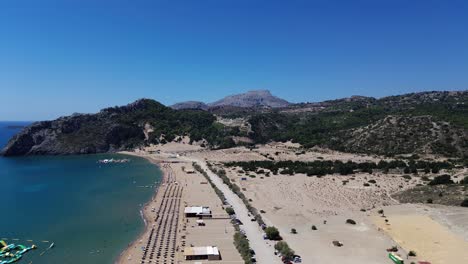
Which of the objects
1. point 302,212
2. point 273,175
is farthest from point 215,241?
point 273,175

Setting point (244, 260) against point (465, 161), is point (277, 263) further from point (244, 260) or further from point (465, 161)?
point (465, 161)

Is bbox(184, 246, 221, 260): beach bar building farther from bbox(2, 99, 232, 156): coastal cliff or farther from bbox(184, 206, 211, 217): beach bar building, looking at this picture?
bbox(2, 99, 232, 156): coastal cliff

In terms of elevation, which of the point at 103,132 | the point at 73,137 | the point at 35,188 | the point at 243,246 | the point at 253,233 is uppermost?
the point at 103,132

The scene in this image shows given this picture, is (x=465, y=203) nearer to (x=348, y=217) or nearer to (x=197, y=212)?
(x=348, y=217)

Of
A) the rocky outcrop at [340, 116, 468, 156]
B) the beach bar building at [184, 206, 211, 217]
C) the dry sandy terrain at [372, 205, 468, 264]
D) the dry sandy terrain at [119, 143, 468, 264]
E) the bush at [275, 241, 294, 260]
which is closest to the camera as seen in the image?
the bush at [275, 241, 294, 260]

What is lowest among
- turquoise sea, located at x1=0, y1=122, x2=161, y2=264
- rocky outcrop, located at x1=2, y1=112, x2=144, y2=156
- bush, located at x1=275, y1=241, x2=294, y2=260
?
turquoise sea, located at x1=0, y1=122, x2=161, y2=264

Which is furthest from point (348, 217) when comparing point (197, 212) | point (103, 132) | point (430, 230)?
point (103, 132)

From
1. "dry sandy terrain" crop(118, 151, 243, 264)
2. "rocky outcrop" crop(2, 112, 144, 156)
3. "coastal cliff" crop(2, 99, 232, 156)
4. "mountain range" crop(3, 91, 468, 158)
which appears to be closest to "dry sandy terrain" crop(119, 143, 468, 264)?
"dry sandy terrain" crop(118, 151, 243, 264)
